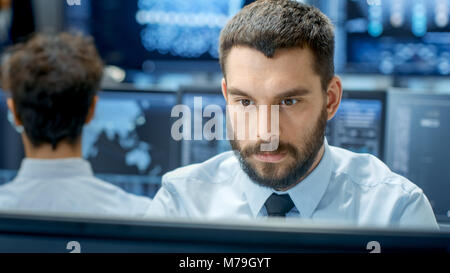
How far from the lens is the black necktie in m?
0.73

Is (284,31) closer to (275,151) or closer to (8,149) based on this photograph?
(275,151)

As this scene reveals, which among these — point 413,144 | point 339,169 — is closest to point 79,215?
point 339,169

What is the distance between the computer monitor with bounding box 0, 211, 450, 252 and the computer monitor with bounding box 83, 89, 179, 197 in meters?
0.89

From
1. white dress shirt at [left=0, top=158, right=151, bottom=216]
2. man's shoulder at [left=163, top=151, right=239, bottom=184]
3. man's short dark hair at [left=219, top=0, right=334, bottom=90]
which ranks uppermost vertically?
man's short dark hair at [left=219, top=0, right=334, bottom=90]

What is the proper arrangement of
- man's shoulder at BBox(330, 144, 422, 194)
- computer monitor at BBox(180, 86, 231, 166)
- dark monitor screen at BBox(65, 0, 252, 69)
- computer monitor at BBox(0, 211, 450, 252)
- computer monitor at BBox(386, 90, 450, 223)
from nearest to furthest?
computer monitor at BBox(0, 211, 450, 252) < man's shoulder at BBox(330, 144, 422, 194) < computer monitor at BBox(386, 90, 450, 223) < computer monitor at BBox(180, 86, 231, 166) < dark monitor screen at BBox(65, 0, 252, 69)

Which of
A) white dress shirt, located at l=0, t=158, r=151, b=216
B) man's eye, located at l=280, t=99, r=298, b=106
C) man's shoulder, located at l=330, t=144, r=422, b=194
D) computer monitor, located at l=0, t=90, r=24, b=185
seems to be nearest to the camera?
man's eye, located at l=280, t=99, r=298, b=106

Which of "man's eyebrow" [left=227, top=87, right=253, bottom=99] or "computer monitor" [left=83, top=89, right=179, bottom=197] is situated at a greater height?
"man's eyebrow" [left=227, top=87, right=253, bottom=99]

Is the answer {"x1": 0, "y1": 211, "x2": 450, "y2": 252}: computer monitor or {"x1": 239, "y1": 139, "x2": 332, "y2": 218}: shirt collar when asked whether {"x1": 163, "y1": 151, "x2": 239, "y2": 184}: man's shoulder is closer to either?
{"x1": 239, "y1": 139, "x2": 332, "y2": 218}: shirt collar

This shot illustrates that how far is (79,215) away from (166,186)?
460 mm

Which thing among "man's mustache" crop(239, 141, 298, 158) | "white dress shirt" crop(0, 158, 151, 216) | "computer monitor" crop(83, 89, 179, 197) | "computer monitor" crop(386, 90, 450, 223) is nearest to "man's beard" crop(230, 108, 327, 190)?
"man's mustache" crop(239, 141, 298, 158)

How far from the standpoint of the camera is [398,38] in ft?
4.97

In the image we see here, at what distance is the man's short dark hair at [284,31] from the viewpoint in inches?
Result: 28.4
